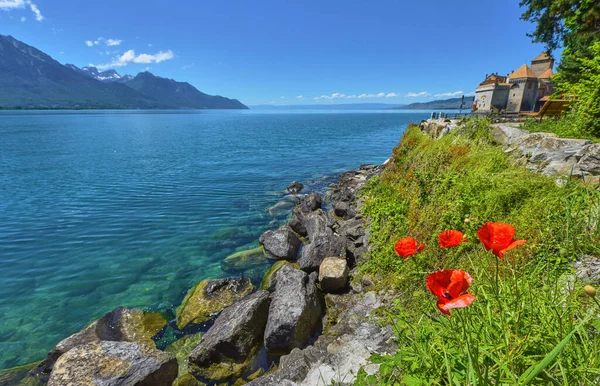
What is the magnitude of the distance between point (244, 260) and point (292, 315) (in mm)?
5023

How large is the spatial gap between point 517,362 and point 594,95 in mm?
10091

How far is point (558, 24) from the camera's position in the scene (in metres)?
17.8

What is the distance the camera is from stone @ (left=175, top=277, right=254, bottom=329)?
8.11 m

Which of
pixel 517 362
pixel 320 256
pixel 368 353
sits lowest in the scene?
pixel 320 256

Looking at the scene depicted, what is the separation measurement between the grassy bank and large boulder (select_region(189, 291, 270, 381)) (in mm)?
3425

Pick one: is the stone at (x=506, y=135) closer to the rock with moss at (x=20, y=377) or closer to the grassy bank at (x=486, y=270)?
the grassy bank at (x=486, y=270)

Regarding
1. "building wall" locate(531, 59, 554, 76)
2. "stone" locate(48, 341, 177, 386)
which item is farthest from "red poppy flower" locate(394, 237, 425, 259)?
"building wall" locate(531, 59, 554, 76)

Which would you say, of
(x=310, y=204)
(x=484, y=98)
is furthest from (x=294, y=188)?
(x=484, y=98)

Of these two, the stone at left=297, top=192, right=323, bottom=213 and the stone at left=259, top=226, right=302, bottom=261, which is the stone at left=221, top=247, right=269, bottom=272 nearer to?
the stone at left=259, top=226, right=302, bottom=261

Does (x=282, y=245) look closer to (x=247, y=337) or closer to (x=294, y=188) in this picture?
(x=247, y=337)

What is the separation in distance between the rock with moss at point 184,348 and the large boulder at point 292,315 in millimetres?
1986

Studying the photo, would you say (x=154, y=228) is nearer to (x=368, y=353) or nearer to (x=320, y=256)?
(x=320, y=256)

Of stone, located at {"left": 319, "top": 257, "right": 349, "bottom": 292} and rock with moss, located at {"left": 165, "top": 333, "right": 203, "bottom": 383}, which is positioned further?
stone, located at {"left": 319, "top": 257, "right": 349, "bottom": 292}

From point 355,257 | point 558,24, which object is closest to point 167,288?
point 355,257
